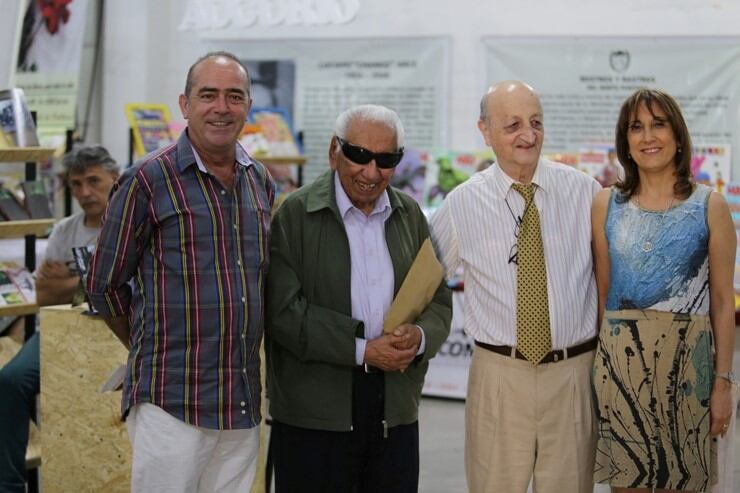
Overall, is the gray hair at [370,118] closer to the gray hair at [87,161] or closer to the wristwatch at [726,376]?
the wristwatch at [726,376]

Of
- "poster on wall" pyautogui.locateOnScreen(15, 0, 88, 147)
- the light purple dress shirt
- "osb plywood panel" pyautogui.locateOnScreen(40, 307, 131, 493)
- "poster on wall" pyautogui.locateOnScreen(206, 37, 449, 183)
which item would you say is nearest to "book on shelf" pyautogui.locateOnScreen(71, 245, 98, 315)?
"osb plywood panel" pyautogui.locateOnScreen(40, 307, 131, 493)

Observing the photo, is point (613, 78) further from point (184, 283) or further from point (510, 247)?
point (184, 283)

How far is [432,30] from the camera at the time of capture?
7.75m

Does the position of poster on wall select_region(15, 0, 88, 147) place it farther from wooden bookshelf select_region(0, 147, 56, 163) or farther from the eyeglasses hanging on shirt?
the eyeglasses hanging on shirt

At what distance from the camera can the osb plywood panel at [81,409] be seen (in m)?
3.88

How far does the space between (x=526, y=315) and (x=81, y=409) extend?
1825 mm

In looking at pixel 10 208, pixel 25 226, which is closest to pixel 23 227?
pixel 25 226

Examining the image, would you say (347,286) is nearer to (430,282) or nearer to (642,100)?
(430,282)

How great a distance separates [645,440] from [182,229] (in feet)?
4.56

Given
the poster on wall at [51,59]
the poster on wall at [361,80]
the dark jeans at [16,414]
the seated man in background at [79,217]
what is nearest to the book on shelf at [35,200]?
the seated man in background at [79,217]

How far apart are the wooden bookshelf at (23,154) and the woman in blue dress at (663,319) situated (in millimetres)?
2549

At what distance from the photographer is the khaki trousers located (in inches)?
117

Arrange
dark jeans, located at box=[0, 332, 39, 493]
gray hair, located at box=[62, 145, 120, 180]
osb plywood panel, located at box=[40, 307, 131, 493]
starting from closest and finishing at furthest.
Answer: osb plywood panel, located at box=[40, 307, 131, 493] → dark jeans, located at box=[0, 332, 39, 493] → gray hair, located at box=[62, 145, 120, 180]

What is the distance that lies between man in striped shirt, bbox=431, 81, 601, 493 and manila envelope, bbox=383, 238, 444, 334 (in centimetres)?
17
